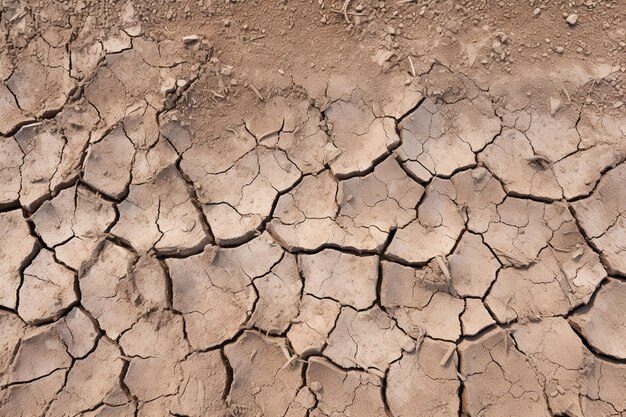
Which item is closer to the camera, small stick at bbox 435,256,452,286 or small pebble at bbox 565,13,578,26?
small stick at bbox 435,256,452,286

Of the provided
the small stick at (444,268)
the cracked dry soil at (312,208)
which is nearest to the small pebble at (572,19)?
the cracked dry soil at (312,208)

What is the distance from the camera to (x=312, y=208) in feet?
8.75

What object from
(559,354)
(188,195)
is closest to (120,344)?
(188,195)

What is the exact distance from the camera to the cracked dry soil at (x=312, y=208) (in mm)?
2441

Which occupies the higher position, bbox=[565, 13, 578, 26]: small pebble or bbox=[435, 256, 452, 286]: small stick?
bbox=[565, 13, 578, 26]: small pebble

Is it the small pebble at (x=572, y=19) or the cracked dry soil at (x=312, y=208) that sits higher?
the small pebble at (x=572, y=19)

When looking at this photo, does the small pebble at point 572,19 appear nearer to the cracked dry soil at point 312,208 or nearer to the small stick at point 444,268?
the cracked dry soil at point 312,208

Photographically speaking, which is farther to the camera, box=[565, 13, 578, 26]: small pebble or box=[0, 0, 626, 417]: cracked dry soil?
box=[565, 13, 578, 26]: small pebble

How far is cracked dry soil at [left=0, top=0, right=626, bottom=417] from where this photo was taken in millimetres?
2441

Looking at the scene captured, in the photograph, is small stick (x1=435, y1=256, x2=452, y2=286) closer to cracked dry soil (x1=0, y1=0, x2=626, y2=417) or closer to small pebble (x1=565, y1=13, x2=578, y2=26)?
cracked dry soil (x1=0, y1=0, x2=626, y2=417)

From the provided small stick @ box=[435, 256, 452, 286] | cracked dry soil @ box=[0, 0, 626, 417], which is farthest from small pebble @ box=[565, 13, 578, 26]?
small stick @ box=[435, 256, 452, 286]

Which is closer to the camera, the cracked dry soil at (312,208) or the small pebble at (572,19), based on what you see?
the cracked dry soil at (312,208)

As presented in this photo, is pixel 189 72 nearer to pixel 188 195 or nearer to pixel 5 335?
pixel 188 195

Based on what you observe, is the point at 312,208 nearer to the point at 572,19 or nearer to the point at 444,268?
the point at 444,268
